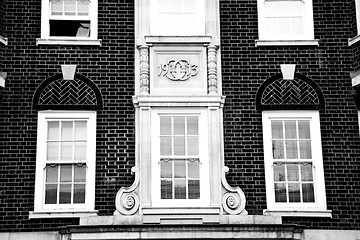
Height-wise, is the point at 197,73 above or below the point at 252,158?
above

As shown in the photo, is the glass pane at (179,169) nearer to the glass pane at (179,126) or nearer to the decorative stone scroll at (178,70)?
the glass pane at (179,126)

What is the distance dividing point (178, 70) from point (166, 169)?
2296mm

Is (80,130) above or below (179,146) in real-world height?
above

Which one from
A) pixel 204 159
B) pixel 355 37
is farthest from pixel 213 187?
pixel 355 37

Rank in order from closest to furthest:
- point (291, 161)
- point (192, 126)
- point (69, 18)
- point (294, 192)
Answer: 1. point (294, 192)
2. point (291, 161)
3. point (192, 126)
4. point (69, 18)

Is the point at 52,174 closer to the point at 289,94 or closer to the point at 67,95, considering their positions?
the point at 67,95

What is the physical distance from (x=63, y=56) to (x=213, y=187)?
4538mm

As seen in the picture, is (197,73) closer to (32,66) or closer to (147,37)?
(147,37)

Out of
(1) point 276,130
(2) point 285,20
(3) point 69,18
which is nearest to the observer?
(1) point 276,130

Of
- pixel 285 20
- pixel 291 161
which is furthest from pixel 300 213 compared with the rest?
pixel 285 20

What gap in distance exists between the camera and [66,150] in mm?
16328

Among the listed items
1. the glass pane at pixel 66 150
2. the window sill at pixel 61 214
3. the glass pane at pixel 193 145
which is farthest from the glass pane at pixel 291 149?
the glass pane at pixel 66 150

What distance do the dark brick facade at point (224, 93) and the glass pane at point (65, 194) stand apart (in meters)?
0.53

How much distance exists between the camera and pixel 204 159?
16.2m
